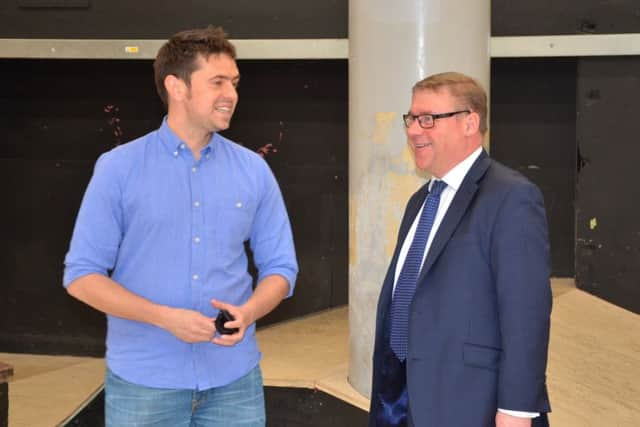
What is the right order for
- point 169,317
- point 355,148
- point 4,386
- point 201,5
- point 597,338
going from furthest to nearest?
1. point 201,5
2. point 597,338
3. point 355,148
4. point 4,386
5. point 169,317

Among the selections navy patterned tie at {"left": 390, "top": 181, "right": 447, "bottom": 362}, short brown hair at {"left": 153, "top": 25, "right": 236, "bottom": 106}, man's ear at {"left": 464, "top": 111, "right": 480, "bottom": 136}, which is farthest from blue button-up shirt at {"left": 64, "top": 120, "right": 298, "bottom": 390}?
man's ear at {"left": 464, "top": 111, "right": 480, "bottom": 136}

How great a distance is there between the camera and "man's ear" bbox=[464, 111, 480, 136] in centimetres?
231

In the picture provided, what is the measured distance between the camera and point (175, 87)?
7.82 ft

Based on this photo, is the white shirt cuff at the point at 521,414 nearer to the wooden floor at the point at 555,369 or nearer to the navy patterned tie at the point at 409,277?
the navy patterned tie at the point at 409,277

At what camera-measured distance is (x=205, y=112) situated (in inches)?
93.0

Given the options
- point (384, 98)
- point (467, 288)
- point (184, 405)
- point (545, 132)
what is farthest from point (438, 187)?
point (545, 132)

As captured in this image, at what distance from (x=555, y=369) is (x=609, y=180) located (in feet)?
5.41

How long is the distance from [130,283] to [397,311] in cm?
67

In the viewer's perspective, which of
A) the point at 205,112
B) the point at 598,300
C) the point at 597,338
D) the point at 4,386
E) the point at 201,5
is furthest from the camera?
the point at 201,5

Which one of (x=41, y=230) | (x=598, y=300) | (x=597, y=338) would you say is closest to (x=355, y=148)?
(x=597, y=338)

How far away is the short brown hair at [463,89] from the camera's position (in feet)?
7.57

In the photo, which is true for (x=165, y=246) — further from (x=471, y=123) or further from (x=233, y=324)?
(x=471, y=123)

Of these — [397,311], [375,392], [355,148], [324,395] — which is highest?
[355,148]

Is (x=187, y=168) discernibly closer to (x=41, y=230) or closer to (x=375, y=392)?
(x=375, y=392)
